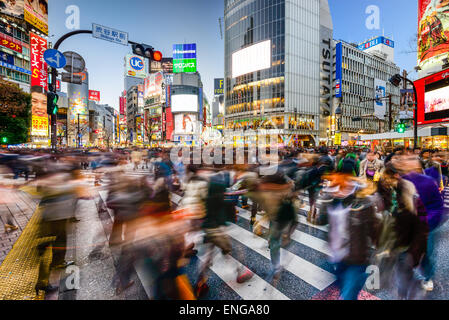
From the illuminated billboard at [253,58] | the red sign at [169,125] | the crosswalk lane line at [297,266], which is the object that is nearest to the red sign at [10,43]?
the illuminated billboard at [253,58]

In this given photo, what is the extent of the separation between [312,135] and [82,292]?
5752 centimetres

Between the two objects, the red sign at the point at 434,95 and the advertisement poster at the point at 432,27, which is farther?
the red sign at the point at 434,95

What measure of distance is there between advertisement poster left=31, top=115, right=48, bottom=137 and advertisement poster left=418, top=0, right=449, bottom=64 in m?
56.7

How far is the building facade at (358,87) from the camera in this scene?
5806 centimetres

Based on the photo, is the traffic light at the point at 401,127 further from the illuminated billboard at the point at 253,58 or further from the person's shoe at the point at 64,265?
the illuminated billboard at the point at 253,58

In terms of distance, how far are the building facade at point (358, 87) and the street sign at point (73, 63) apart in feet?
195

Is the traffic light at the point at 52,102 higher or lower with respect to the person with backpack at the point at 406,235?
higher

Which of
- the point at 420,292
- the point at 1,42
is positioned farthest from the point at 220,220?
the point at 1,42

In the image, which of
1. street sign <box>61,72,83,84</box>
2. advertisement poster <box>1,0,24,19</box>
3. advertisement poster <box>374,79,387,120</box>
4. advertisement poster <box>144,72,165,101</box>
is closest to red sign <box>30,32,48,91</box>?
advertisement poster <box>1,0,24,19</box>

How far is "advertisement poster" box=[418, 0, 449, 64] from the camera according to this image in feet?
75.7

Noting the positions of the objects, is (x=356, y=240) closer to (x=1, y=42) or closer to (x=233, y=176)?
(x=233, y=176)

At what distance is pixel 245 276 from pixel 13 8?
48.3 m

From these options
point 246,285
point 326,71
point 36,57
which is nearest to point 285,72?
point 326,71

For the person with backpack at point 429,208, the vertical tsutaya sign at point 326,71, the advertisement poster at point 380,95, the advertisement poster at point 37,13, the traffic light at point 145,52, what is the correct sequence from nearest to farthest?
the person with backpack at point 429,208 < the traffic light at point 145,52 < the advertisement poster at point 37,13 < the vertical tsutaya sign at point 326,71 < the advertisement poster at point 380,95
